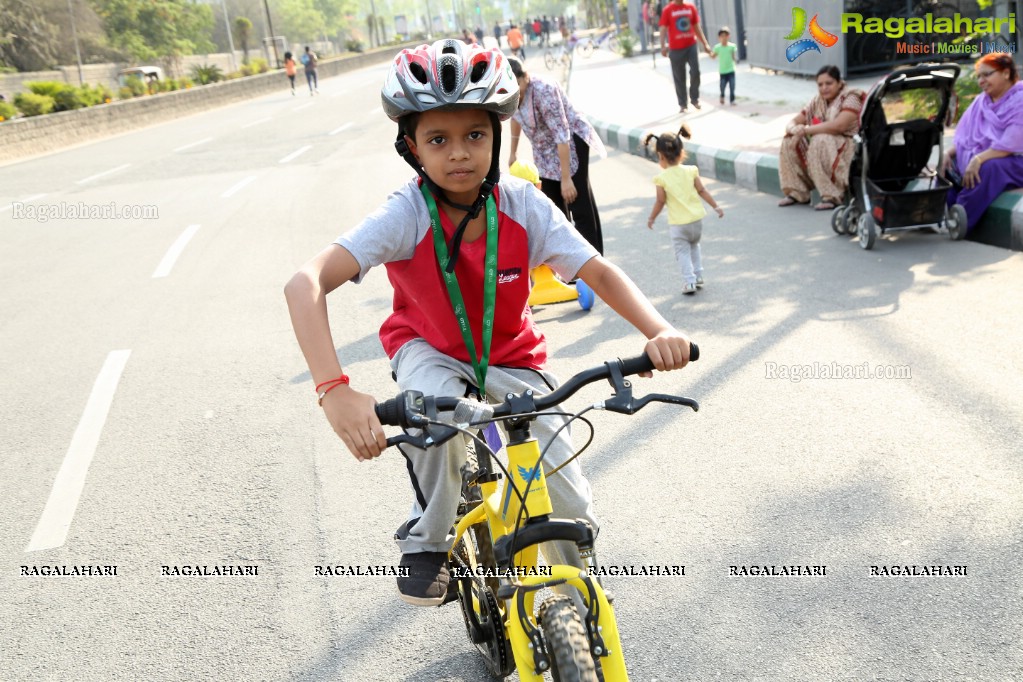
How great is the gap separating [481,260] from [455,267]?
0.07 meters

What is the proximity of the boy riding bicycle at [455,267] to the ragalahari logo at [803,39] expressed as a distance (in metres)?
16.6

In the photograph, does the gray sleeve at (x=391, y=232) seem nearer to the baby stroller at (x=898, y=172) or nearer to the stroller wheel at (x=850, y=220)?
the baby stroller at (x=898, y=172)

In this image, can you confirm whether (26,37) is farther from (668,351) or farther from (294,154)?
(668,351)

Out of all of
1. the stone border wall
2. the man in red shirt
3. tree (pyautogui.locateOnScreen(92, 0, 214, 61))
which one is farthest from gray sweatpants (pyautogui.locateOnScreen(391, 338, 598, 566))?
tree (pyautogui.locateOnScreen(92, 0, 214, 61))

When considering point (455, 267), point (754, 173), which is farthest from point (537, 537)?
point (754, 173)

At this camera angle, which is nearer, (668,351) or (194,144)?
(668,351)

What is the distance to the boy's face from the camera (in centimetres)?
260

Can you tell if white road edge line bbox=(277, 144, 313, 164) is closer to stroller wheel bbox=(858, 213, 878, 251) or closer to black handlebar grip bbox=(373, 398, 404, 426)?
stroller wheel bbox=(858, 213, 878, 251)

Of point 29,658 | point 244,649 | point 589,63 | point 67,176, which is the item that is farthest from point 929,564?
point 589,63

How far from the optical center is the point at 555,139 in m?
6.95

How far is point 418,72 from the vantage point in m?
2.53

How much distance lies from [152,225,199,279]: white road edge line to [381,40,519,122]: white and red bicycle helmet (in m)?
7.55

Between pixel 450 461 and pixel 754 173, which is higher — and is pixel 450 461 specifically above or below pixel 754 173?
above

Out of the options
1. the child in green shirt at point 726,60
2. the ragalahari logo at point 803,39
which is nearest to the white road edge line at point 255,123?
the child in green shirt at point 726,60
